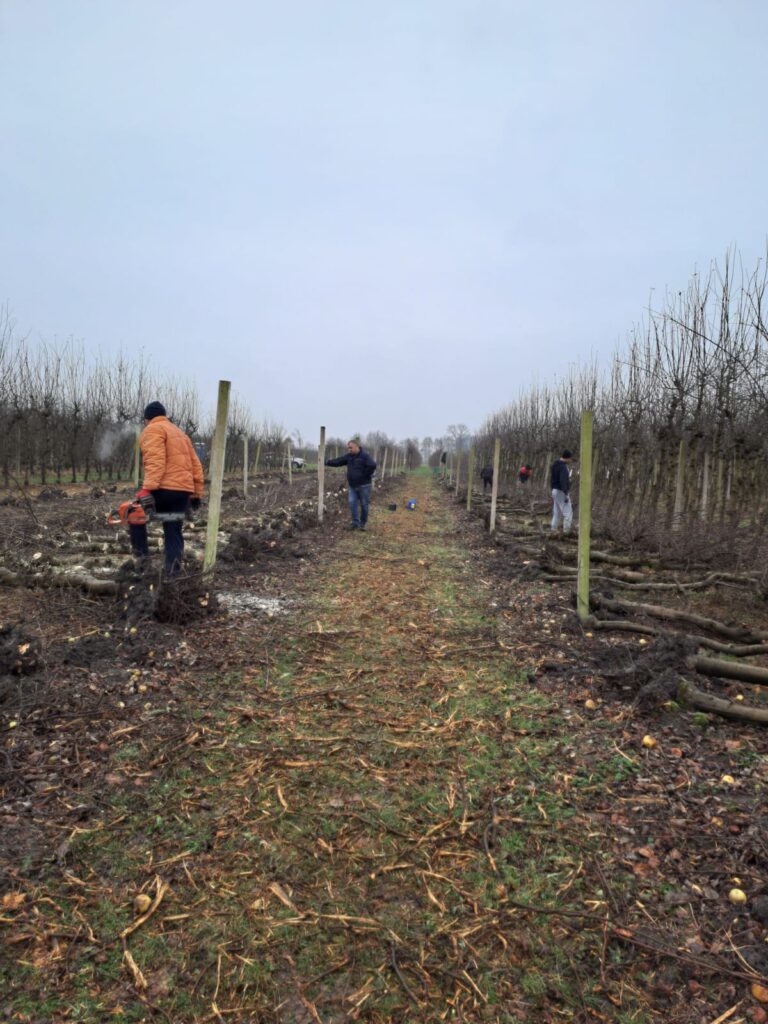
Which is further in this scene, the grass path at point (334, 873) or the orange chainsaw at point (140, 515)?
the orange chainsaw at point (140, 515)

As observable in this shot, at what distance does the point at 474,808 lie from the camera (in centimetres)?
280

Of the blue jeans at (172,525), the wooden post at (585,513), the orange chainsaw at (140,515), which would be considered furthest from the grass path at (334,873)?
A: the orange chainsaw at (140,515)

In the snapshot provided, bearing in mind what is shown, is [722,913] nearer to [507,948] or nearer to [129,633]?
[507,948]

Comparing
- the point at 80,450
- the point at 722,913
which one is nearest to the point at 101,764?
the point at 722,913

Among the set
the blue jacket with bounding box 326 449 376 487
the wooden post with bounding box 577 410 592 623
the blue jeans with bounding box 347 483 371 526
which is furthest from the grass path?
the blue jeans with bounding box 347 483 371 526

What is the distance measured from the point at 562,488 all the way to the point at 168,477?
8.40 metres

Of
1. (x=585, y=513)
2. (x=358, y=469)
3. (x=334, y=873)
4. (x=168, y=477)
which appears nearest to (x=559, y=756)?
(x=334, y=873)

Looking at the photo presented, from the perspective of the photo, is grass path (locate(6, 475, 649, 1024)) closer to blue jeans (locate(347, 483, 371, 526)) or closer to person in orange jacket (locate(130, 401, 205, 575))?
person in orange jacket (locate(130, 401, 205, 575))

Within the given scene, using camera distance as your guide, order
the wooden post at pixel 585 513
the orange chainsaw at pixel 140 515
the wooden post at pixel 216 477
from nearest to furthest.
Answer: the wooden post at pixel 585 513, the orange chainsaw at pixel 140 515, the wooden post at pixel 216 477

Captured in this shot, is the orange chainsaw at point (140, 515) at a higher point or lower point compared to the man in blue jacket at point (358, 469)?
lower

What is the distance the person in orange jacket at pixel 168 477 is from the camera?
5.65 m

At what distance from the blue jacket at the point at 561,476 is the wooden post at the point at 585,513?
251 inches

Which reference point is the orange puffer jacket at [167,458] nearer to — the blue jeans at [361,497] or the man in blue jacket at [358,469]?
the man in blue jacket at [358,469]

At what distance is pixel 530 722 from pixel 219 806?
1.91m
